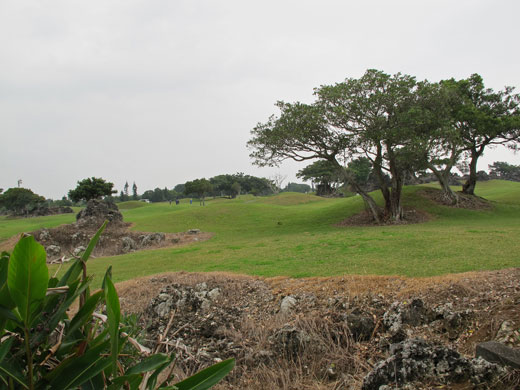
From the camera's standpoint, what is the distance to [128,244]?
2100 cm

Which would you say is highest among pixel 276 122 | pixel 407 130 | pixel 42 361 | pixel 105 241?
pixel 276 122

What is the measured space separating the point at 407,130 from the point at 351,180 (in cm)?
492

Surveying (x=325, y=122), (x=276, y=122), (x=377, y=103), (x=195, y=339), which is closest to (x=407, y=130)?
(x=377, y=103)

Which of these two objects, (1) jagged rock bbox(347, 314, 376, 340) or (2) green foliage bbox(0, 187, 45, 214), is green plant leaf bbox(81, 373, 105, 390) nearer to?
(1) jagged rock bbox(347, 314, 376, 340)

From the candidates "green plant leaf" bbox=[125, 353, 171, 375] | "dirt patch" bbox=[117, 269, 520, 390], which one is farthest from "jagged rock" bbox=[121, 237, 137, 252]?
"green plant leaf" bbox=[125, 353, 171, 375]

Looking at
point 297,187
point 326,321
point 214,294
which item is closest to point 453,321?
point 326,321

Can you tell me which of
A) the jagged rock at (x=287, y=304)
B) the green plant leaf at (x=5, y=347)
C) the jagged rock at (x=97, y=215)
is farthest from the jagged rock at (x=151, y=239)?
the green plant leaf at (x=5, y=347)

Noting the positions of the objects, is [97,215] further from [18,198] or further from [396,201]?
[18,198]

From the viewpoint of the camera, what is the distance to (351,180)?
22.5 metres

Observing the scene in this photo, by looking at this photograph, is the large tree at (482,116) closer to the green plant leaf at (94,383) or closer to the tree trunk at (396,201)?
the tree trunk at (396,201)

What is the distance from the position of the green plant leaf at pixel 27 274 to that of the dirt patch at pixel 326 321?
2.94 m

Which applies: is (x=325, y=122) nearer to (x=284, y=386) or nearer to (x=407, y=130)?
(x=407, y=130)

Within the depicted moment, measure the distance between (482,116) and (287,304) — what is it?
24.6m

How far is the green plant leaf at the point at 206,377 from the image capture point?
898 millimetres
